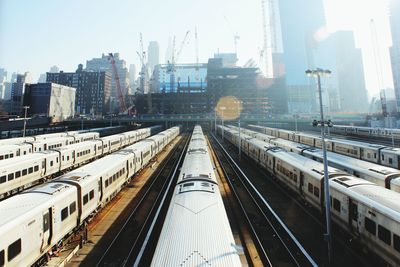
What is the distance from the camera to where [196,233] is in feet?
32.6

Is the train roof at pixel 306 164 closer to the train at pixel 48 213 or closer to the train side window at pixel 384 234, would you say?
the train side window at pixel 384 234

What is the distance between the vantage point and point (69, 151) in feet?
107

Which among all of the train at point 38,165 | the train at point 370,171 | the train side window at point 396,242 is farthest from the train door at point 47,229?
the train at point 370,171

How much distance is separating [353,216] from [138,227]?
14.5m

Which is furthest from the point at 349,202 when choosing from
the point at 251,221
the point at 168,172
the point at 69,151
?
the point at 69,151

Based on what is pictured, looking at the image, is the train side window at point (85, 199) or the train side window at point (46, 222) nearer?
the train side window at point (46, 222)

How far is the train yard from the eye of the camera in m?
10.5

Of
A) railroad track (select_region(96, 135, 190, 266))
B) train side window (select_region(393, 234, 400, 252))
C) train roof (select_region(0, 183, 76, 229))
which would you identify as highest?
train roof (select_region(0, 183, 76, 229))

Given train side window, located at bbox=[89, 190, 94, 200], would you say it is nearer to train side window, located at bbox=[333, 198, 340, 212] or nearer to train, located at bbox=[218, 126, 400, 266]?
train, located at bbox=[218, 126, 400, 266]

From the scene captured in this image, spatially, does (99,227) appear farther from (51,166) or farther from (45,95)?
(45,95)

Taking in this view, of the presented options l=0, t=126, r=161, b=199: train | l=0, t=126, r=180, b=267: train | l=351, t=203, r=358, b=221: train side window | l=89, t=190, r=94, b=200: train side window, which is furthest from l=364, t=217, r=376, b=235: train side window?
l=0, t=126, r=161, b=199: train

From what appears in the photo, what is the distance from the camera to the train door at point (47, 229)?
41.8 feet

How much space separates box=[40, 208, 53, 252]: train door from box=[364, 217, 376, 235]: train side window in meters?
17.1

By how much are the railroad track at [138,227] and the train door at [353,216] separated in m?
12.7
